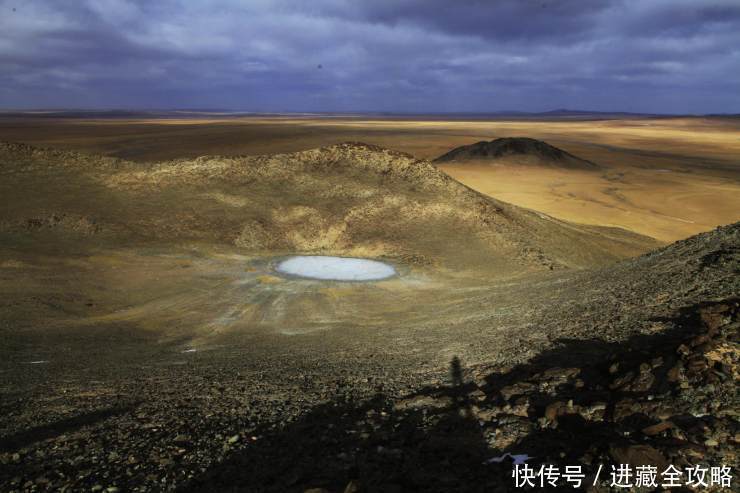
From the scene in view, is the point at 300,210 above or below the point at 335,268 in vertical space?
above

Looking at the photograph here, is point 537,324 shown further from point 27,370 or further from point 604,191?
point 604,191

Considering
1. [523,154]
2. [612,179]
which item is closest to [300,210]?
[612,179]

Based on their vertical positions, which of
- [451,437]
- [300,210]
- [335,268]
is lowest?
[335,268]

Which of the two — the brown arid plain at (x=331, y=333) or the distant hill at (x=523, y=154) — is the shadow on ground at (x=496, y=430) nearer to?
the brown arid plain at (x=331, y=333)

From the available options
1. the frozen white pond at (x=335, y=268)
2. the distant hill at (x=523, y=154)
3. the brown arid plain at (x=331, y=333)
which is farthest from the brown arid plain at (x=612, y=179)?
the frozen white pond at (x=335, y=268)

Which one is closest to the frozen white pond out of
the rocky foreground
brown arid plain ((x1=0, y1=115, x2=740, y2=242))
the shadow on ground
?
the shadow on ground

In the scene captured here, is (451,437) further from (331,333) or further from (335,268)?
(335,268)
